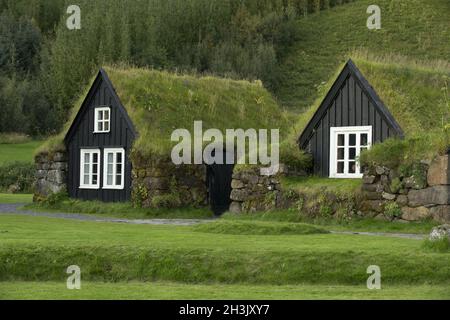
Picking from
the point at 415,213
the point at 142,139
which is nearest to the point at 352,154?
the point at 415,213

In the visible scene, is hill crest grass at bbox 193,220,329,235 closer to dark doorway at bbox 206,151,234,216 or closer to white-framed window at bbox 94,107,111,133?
dark doorway at bbox 206,151,234,216

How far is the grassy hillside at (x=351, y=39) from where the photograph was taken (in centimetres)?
9550

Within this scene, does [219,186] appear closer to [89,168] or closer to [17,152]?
[89,168]

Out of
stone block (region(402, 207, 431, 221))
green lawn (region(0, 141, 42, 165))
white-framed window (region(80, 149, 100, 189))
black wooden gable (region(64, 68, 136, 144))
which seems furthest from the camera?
green lawn (region(0, 141, 42, 165))

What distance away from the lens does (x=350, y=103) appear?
34219 mm

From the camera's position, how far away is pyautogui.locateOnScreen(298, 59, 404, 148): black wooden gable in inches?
1288

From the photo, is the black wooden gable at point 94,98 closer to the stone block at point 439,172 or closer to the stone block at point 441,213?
the stone block at point 439,172

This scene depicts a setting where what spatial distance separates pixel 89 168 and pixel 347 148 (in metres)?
13.8

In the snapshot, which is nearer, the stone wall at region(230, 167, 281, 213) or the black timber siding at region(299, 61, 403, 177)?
the black timber siding at region(299, 61, 403, 177)

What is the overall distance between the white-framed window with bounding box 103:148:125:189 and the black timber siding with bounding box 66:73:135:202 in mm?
214

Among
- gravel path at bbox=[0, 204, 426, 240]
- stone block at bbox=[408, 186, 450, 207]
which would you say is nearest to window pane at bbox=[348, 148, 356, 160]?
stone block at bbox=[408, 186, 450, 207]

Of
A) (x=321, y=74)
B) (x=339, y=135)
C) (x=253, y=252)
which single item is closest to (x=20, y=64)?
(x=321, y=74)

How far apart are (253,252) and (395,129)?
13.3 metres

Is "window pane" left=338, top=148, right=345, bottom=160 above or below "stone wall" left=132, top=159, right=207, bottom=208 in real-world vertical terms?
above
